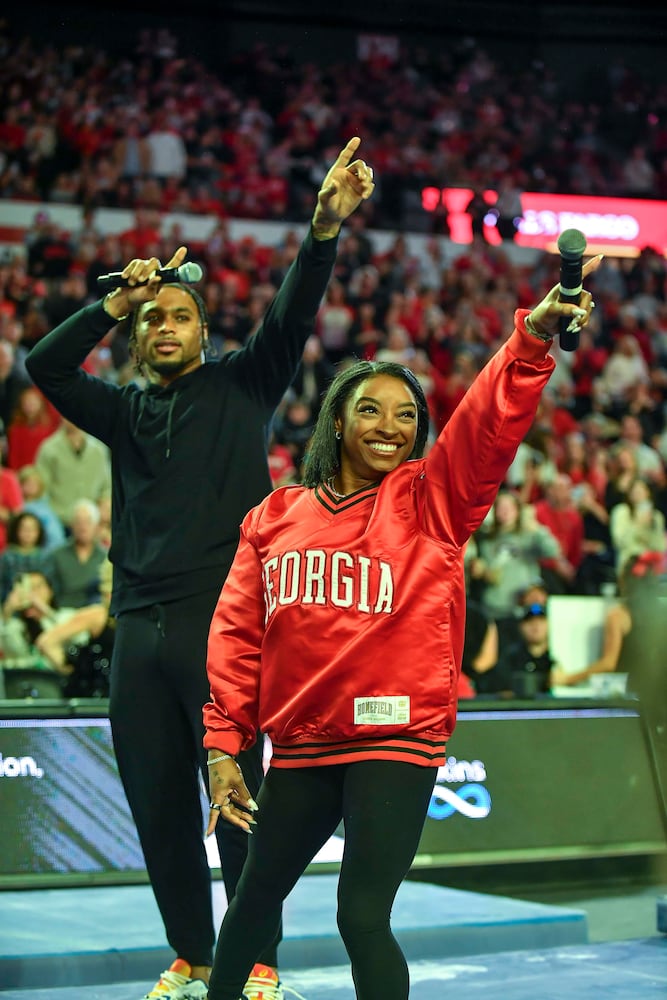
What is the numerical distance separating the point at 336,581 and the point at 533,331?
688 millimetres

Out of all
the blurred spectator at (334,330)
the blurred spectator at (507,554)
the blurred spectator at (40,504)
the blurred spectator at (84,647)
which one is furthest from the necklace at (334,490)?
the blurred spectator at (334,330)

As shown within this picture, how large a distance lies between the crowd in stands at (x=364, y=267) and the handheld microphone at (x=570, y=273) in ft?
17.6

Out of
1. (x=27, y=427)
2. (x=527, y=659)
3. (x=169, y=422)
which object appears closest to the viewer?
(x=169, y=422)

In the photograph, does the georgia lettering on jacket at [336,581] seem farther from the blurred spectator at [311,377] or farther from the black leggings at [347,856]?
the blurred spectator at [311,377]

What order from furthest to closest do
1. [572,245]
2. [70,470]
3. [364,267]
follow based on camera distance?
[364,267]
[70,470]
[572,245]

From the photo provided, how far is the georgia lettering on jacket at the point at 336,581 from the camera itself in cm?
298

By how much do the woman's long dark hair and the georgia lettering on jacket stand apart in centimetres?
26

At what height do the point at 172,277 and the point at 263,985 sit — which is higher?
the point at 172,277

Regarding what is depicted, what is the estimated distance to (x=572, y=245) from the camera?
2709mm

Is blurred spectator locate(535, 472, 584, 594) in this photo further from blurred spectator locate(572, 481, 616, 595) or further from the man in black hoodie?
the man in black hoodie

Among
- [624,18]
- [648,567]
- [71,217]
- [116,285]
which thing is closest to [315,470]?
[116,285]

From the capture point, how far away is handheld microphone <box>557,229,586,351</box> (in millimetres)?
2710

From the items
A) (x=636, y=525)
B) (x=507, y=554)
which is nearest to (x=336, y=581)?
(x=507, y=554)

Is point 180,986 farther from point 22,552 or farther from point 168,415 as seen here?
point 22,552
